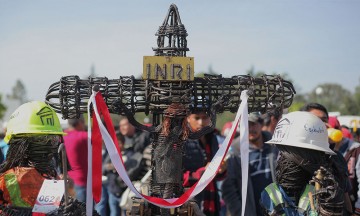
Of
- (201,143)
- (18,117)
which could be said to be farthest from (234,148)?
(18,117)

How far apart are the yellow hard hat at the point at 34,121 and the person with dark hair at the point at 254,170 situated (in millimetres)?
2917

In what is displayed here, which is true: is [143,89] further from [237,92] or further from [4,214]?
[4,214]

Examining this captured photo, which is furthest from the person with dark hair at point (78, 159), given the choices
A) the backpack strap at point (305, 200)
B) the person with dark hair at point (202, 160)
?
the backpack strap at point (305, 200)

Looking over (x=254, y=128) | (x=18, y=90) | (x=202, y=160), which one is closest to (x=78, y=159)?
(x=202, y=160)

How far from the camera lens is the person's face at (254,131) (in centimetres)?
618

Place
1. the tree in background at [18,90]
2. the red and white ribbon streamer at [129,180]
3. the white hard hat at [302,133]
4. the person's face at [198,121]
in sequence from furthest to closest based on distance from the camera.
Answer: the tree in background at [18,90] < the person's face at [198,121] < the white hard hat at [302,133] < the red and white ribbon streamer at [129,180]

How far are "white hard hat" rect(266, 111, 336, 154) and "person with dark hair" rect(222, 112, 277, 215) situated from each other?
Result: 2488mm

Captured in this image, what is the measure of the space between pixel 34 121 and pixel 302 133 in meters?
1.80

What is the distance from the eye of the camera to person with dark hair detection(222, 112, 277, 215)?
6.01m

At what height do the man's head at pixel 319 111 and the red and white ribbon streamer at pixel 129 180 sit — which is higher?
the man's head at pixel 319 111

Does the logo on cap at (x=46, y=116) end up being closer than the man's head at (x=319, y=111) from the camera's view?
Yes

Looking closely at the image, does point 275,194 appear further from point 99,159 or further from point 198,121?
point 198,121

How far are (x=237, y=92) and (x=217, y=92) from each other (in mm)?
135

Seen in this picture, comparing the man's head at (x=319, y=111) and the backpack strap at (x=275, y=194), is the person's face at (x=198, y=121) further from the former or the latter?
the backpack strap at (x=275, y=194)
